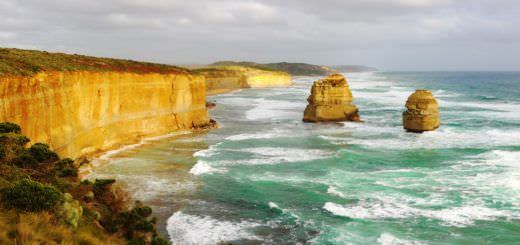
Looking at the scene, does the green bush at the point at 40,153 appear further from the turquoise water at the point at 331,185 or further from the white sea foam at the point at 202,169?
the white sea foam at the point at 202,169

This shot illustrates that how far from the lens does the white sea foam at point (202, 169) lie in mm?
26422

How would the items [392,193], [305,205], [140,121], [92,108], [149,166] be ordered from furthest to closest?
1. [140,121]
2. [92,108]
3. [149,166]
4. [392,193]
5. [305,205]

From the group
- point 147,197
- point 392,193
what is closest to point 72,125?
point 147,197

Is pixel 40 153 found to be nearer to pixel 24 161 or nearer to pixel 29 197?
pixel 24 161

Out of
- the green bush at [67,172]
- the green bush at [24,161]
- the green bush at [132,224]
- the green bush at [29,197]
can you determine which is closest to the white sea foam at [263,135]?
the green bush at [67,172]

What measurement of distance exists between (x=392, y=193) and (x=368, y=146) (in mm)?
13116

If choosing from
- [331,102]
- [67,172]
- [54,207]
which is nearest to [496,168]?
[67,172]

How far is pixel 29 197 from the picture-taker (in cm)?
1159

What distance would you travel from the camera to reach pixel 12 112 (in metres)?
22.0

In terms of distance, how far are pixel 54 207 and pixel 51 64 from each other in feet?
62.4

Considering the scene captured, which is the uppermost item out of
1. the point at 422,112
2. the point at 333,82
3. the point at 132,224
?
the point at 333,82

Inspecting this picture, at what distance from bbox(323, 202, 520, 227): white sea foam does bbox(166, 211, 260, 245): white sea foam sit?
12.8 ft

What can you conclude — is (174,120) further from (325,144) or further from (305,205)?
(305,205)

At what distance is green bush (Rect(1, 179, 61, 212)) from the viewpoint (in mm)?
11500
